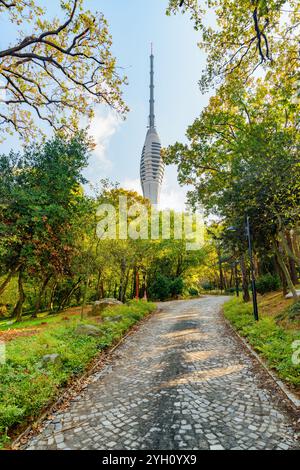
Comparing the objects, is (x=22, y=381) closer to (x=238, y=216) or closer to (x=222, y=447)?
(x=222, y=447)

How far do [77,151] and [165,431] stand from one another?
1276 cm

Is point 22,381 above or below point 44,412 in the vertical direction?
above

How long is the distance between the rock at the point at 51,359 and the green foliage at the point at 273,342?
595 cm

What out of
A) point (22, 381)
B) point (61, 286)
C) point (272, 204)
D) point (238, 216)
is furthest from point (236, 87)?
point (61, 286)

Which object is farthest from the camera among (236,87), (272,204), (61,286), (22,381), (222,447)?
(61,286)

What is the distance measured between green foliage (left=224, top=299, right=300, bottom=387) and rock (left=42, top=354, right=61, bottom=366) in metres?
5.95

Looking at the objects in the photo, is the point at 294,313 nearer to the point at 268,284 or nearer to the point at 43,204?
the point at 268,284

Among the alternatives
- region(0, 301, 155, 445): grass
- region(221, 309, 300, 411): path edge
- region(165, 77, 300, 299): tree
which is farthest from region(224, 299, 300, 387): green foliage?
region(0, 301, 155, 445): grass

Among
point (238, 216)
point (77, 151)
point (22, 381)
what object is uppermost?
point (77, 151)

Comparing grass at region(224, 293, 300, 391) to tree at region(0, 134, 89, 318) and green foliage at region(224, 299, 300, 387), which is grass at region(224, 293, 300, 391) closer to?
green foliage at region(224, 299, 300, 387)

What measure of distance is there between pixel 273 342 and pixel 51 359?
7.01 metres

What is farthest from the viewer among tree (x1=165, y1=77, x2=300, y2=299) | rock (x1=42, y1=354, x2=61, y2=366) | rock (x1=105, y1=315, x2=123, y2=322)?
rock (x1=105, y1=315, x2=123, y2=322)

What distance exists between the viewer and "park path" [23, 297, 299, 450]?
3.85 meters

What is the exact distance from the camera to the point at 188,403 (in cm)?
496
